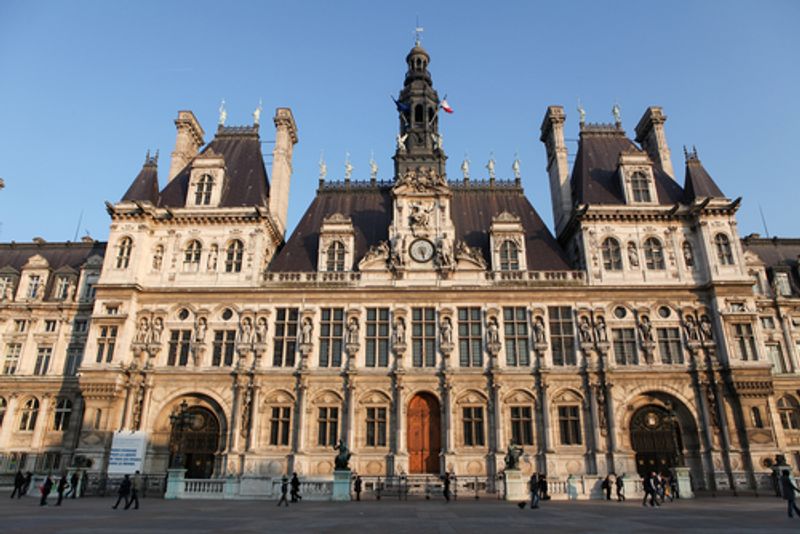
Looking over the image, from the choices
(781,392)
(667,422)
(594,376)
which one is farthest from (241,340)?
(781,392)

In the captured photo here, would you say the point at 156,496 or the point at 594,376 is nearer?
the point at 156,496

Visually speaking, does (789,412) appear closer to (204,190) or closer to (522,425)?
(522,425)

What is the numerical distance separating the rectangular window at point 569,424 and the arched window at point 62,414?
34.0 metres

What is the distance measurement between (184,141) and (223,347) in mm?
20015

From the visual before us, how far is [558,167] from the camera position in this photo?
4341 centimetres

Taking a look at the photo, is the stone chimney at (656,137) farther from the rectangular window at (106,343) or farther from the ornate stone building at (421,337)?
the rectangular window at (106,343)

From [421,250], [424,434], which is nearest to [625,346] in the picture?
[424,434]

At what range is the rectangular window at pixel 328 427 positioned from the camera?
109 feet

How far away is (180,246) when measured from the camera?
3819 centimetres

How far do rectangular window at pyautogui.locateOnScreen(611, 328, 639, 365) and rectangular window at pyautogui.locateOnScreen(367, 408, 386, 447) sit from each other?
1544 centimetres

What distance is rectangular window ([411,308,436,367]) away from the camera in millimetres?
34625

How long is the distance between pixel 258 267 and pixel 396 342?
11.1 metres

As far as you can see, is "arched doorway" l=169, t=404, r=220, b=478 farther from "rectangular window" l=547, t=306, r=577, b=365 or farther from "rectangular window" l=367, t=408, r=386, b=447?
"rectangular window" l=547, t=306, r=577, b=365

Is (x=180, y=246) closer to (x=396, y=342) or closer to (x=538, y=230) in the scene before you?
(x=396, y=342)
